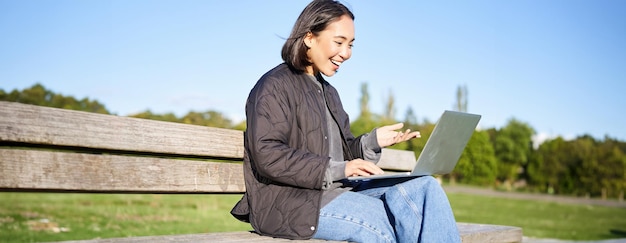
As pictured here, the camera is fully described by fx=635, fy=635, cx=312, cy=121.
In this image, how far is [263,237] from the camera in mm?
2678

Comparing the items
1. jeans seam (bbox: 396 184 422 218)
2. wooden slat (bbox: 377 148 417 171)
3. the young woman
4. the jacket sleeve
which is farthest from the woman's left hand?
wooden slat (bbox: 377 148 417 171)

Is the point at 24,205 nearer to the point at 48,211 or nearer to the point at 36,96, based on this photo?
the point at 48,211

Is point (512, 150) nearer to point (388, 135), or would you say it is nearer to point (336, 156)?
point (388, 135)

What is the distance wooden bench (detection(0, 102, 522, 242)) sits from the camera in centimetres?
226

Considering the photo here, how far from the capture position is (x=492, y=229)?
3633 millimetres

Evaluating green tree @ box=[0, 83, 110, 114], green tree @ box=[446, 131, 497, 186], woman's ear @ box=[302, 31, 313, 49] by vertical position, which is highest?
green tree @ box=[0, 83, 110, 114]

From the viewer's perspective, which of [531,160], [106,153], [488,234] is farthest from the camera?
[531,160]

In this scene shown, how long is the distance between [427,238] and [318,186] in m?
0.49

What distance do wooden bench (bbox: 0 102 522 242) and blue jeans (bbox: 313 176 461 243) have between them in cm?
29

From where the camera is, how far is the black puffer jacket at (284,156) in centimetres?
257

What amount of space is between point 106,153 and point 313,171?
869 mm

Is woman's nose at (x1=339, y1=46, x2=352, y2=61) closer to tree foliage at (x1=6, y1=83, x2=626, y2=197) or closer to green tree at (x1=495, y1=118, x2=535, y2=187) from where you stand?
tree foliage at (x1=6, y1=83, x2=626, y2=197)

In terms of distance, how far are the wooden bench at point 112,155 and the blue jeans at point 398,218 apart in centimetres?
29

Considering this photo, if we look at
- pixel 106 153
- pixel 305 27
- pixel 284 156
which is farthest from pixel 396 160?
pixel 106 153
